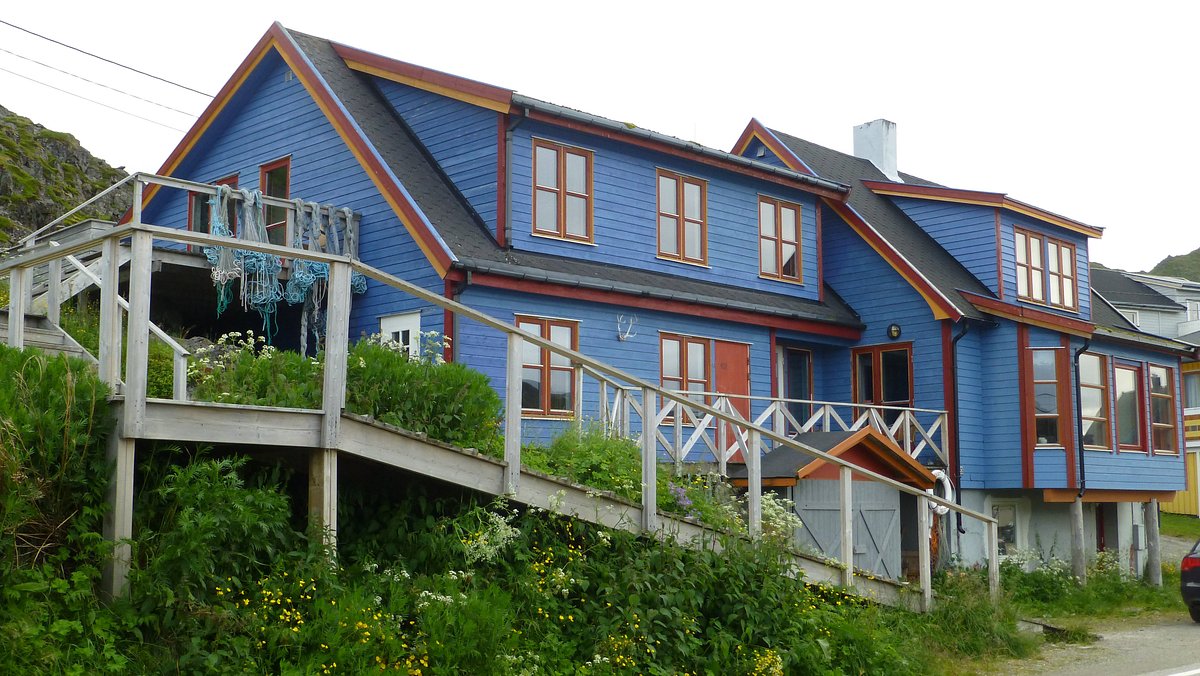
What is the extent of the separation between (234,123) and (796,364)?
448 inches

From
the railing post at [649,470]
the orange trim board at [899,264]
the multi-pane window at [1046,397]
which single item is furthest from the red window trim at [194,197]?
the multi-pane window at [1046,397]

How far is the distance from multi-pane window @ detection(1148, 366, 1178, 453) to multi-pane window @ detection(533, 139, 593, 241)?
44.6 feet

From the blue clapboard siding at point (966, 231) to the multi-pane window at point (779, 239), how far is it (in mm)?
3836

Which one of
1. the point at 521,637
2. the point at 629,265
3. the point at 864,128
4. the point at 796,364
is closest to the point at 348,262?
the point at 521,637

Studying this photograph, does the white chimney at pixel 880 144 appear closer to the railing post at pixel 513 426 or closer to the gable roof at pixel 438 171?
the gable roof at pixel 438 171

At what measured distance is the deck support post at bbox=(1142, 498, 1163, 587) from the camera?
2486 centimetres

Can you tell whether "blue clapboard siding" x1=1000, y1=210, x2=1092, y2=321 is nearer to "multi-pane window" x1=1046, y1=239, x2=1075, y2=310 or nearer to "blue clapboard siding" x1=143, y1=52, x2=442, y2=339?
"multi-pane window" x1=1046, y1=239, x2=1075, y2=310

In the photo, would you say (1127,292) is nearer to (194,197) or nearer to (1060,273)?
(1060,273)

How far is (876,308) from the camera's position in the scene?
23.4 m

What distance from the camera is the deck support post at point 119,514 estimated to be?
7613 millimetres

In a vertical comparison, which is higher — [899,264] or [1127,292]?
[1127,292]

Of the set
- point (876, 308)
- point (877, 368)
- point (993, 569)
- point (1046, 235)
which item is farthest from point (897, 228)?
point (993, 569)

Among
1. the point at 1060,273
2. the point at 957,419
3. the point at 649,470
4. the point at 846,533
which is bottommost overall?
the point at 846,533

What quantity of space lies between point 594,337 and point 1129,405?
41.8 feet
